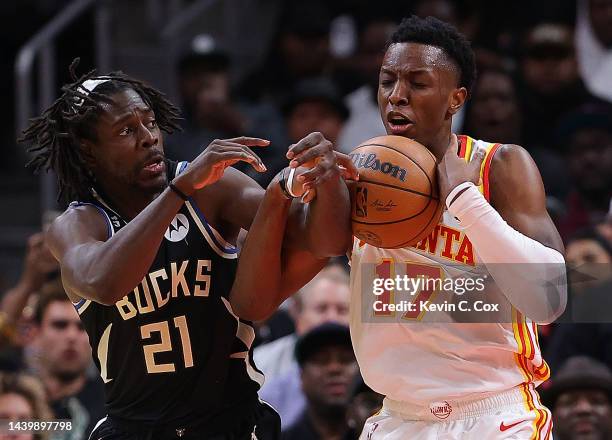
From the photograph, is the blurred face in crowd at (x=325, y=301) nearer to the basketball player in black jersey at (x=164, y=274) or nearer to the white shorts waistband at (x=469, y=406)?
the basketball player in black jersey at (x=164, y=274)

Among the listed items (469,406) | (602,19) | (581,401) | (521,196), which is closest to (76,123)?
(521,196)

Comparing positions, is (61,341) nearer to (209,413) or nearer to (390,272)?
(209,413)

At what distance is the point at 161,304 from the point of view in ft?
13.9

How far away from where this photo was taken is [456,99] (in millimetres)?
4176

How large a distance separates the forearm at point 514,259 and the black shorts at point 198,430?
3.49ft

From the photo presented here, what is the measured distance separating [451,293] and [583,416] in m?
2.10

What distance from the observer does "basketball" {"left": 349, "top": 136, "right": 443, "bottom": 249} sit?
3943 millimetres

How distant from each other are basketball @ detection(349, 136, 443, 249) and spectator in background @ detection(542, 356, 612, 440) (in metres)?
2.21

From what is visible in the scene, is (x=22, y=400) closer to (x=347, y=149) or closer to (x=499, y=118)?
(x=347, y=149)

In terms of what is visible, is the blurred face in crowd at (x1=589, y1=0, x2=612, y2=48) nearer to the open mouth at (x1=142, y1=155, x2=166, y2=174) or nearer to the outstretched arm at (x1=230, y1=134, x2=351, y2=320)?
the outstretched arm at (x1=230, y1=134, x2=351, y2=320)

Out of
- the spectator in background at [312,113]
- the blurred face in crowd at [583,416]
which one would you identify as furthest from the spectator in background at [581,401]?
the spectator in background at [312,113]

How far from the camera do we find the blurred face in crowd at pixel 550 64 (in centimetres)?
881

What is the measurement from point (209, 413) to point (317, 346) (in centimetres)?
230

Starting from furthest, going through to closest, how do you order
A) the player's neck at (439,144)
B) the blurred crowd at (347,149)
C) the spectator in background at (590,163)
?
the spectator in background at (590,163)
the blurred crowd at (347,149)
the player's neck at (439,144)
